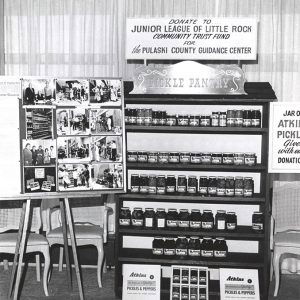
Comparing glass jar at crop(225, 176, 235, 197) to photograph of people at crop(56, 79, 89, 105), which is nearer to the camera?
photograph of people at crop(56, 79, 89, 105)

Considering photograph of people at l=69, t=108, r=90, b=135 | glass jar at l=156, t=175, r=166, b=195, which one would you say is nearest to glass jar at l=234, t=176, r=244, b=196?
glass jar at l=156, t=175, r=166, b=195

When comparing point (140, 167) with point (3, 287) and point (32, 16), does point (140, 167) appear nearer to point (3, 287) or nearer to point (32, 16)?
point (3, 287)

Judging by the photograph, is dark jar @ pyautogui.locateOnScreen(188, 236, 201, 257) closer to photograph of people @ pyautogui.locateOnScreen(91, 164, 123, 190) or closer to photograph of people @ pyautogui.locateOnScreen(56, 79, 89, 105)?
photograph of people @ pyautogui.locateOnScreen(91, 164, 123, 190)

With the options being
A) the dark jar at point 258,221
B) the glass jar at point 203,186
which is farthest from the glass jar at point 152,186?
the dark jar at point 258,221

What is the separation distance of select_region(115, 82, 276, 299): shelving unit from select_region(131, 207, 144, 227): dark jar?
2.8 inches

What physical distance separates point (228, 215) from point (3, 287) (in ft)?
6.73

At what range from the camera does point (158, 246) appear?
4.59m

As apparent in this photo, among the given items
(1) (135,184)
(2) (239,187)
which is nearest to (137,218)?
(1) (135,184)

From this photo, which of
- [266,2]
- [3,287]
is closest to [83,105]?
[3,287]

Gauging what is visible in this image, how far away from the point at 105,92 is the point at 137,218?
3.66ft

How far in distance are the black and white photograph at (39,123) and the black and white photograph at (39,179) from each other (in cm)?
24

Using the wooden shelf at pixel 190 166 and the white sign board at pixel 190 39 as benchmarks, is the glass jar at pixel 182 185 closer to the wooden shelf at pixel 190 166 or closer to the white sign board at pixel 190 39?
the wooden shelf at pixel 190 166

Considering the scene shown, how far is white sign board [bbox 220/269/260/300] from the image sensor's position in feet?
14.4

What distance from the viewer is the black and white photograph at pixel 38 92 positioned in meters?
3.99
